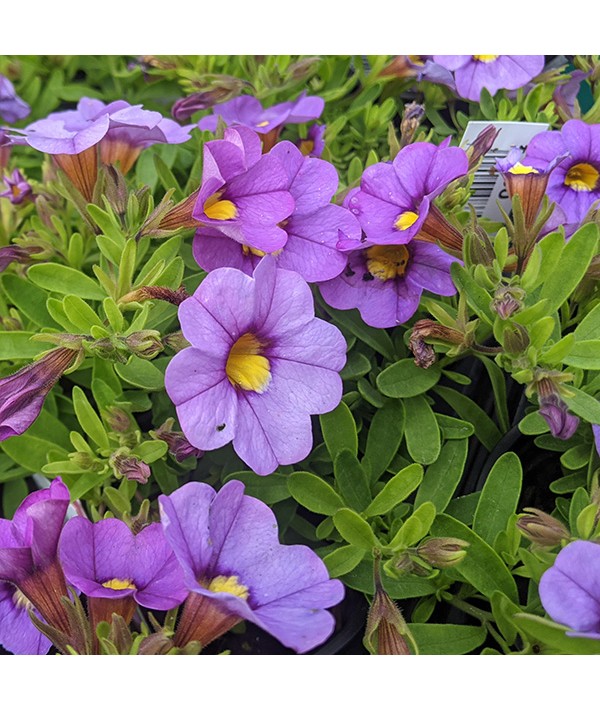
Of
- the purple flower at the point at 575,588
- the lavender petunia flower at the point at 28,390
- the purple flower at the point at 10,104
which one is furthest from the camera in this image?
the purple flower at the point at 10,104

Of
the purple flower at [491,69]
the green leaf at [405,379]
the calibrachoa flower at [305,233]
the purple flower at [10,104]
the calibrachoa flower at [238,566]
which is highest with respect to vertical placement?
the purple flower at [491,69]

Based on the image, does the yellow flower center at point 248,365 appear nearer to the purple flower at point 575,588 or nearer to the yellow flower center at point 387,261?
the yellow flower center at point 387,261

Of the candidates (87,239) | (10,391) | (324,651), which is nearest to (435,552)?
(324,651)

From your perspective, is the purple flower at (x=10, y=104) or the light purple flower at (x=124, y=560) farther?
the purple flower at (x=10, y=104)

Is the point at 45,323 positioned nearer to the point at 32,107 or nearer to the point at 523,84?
the point at 32,107

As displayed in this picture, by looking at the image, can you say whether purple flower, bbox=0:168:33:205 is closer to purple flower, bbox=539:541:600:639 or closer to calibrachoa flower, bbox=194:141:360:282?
calibrachoa flower, bbox=194:141:360:282

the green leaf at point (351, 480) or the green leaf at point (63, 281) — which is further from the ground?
the green leaf at point (63, 281)

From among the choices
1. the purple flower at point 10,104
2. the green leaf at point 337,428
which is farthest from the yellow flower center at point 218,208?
the purple flower at point 10,104
